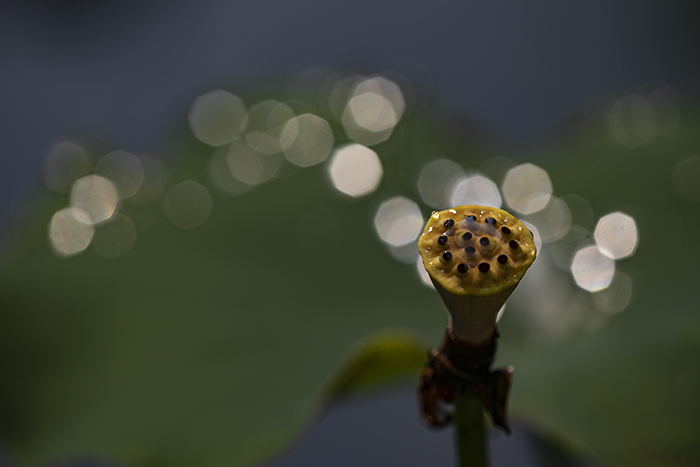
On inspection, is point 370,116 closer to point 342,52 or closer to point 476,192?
point 476,192

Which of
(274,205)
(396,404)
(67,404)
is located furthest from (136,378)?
(396,404)

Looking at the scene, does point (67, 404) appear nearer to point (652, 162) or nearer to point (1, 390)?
point (1, 390)

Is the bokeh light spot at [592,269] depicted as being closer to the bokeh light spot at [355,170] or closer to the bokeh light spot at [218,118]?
the bokeh light spot at [355,170]

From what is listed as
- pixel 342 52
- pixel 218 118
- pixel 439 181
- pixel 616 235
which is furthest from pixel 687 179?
Result: pixel 342 52

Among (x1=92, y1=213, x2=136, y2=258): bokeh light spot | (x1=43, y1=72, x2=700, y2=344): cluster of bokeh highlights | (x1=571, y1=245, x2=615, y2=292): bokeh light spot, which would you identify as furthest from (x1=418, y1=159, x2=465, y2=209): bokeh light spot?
(x1=92, y1=213, x2=136, y2=258): bokeh light spot

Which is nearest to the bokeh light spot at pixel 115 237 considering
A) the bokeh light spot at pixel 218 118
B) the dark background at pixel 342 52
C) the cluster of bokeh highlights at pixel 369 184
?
the cluster of bokeh highlights at pixel 369 184
